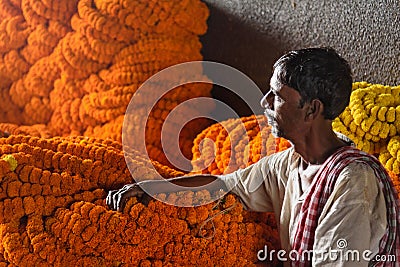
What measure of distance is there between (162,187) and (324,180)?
453 millimetres

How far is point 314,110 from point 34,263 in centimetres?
82

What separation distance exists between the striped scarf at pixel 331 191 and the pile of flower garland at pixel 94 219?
0.28 meters

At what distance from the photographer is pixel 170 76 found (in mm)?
2721

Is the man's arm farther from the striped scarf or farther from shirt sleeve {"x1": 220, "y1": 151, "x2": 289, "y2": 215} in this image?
the striped scarf

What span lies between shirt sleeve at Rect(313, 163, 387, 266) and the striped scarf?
0.08 feet

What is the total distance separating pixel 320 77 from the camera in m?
1.59

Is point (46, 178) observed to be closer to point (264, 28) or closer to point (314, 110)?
point (314, 110)

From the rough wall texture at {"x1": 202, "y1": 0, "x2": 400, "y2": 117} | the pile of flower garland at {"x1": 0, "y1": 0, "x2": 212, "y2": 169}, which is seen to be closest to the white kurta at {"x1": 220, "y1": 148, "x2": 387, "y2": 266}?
the rough wall texture at {"x1": 202, "y1": 0, "x2": 400, "y2": 117}

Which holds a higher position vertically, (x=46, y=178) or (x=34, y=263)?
(x=46, y=178)

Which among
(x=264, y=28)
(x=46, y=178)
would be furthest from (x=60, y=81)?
(x=46, y=178)

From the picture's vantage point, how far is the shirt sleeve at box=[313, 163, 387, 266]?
1521 mm

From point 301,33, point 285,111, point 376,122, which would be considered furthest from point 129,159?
point 301,33

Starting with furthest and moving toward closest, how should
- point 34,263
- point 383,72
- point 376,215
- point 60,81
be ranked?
1. point 60,81
2. point 383,72
3. point 34,263
4. point 376,215

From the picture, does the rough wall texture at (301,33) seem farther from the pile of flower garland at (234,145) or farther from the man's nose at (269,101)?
the man's nose at (269,101)
